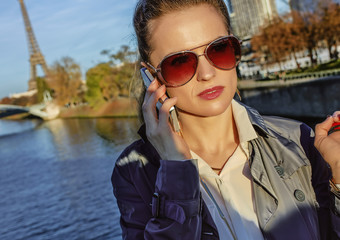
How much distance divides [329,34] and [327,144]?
29.2 meters

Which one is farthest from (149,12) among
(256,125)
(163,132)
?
(256,125)

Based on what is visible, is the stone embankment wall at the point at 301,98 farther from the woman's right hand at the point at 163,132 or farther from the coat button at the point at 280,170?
A: the woman's right hand at the point at 163,132

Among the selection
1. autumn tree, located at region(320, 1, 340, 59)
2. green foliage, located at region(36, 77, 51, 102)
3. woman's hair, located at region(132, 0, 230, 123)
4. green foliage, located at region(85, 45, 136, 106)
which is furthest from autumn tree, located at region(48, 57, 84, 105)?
woman's hair, located at region(132, 0, 230, 123)

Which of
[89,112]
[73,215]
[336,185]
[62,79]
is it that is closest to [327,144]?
[336,185]

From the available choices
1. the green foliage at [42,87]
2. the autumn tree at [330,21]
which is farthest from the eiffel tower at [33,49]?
the autumn tree at [330,21]

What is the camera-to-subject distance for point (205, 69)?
5.40 ft

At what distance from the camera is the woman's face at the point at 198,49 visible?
5.23 feet

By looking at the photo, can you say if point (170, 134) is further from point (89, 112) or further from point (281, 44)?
point (89, 112)

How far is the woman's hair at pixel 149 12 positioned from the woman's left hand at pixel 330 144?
610mm

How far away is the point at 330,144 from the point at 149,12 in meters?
0.85

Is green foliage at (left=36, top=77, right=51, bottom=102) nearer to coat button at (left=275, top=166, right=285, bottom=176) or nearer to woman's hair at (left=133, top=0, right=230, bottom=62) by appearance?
woman's hair at (left=133, top=0, right=230, bottom=62)

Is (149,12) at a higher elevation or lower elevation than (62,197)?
higher

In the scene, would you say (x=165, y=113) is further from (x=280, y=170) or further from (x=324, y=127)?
(x=324, y=127)

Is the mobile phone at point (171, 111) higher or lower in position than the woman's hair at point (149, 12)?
lower
